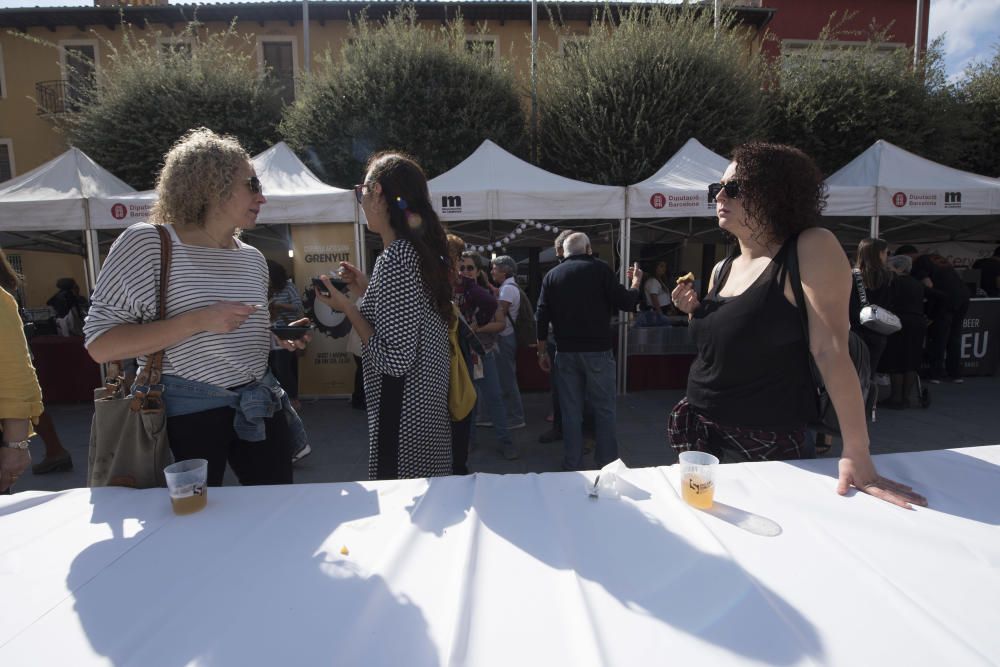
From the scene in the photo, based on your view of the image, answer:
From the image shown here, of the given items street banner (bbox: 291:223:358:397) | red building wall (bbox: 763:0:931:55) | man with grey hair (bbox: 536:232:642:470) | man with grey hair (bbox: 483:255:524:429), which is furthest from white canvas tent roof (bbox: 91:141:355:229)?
red building wall (bbox: 763:0:931:55)

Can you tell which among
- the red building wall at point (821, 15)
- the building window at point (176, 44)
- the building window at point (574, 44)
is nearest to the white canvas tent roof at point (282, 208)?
the building window at point (574, 44)

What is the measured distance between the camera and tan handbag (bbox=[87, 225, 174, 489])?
1.48m

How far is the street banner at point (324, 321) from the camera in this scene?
250 inches

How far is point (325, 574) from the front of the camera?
3.41 feet

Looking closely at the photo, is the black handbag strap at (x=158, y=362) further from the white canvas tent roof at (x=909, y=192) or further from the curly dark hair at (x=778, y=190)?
the white canvas tent roof at (x=909, y=192)

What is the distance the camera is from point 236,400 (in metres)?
1.71

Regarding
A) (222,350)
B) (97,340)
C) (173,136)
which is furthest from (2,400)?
(173,136)

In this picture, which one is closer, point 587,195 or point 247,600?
point 247,600

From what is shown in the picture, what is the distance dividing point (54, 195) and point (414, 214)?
612 centimetres

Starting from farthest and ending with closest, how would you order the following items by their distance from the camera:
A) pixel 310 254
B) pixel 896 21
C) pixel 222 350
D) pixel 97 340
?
pixel 896 21
pixel 310 254
pixel 222 350
pixel 97 340

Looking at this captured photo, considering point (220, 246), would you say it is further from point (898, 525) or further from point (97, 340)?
point (898, 525)

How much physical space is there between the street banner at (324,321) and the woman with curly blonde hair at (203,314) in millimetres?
4613

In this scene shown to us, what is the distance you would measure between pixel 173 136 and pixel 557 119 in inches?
308

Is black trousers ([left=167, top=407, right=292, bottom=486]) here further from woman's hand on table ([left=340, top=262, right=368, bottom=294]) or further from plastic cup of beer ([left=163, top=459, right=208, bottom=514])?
woman's hand on table ([left=340, top=262, right=368, bottom=294])
